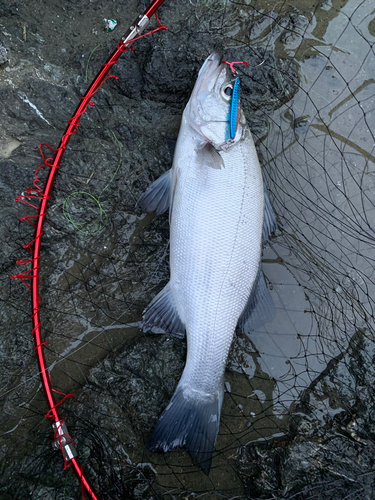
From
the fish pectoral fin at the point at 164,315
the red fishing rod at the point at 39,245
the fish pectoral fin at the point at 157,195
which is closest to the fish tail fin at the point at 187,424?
the fish pectoral fin at the point at 164,315

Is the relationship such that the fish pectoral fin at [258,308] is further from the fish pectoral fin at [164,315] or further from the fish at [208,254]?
the fish pectoral fin at [164,315]

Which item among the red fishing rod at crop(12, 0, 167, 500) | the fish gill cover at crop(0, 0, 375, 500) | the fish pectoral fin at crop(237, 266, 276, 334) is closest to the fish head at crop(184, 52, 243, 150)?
the fish gill cover at crop(0, 0, 375, 500)

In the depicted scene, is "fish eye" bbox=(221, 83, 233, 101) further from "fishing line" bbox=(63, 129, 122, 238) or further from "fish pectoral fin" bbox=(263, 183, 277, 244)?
"fishing line" bbox=(63, 129, 122, 238)

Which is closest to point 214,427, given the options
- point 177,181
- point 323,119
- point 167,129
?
point 177,181

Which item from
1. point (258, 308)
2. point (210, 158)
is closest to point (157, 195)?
point (210, 158)

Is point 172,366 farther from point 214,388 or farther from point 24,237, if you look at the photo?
point 24,237

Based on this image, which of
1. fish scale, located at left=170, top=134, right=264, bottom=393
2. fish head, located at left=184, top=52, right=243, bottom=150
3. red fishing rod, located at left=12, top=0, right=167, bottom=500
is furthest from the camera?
fish head, located at left=184, top=52, right=243, bottom=150
